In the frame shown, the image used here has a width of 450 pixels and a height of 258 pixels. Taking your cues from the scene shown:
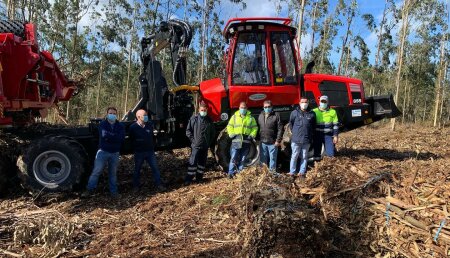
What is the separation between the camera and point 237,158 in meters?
8.16

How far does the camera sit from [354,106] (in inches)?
363

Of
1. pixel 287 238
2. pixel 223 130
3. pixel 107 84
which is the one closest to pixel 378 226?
pixel 287 238

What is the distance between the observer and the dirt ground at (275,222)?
14.3 feet

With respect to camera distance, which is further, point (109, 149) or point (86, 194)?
point (109, 149)

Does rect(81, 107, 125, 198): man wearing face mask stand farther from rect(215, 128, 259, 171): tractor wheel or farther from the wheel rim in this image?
rect(215, 128, 259, 171): tractor wheel

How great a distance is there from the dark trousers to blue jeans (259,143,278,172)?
3.57 ft

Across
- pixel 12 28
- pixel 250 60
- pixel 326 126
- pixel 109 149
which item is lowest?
pixel 109 149

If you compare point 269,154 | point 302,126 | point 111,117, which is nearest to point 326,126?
point 302,126

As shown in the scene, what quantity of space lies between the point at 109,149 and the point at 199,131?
5.56ft

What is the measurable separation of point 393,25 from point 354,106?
31.3 metres

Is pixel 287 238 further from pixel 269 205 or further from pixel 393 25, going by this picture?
pixel 393 25

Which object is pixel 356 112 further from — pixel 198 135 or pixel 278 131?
pixel 198 135

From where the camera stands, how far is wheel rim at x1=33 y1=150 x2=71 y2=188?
7172 millimetres

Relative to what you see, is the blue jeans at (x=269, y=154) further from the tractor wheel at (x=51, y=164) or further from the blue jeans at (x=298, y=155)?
the tractor wheel at (x=51, y=164)
